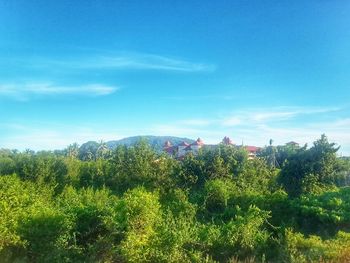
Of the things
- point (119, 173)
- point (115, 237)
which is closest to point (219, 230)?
→ point (115, 237)

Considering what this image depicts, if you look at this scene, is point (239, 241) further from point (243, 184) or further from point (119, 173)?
Result: point (119, 173)

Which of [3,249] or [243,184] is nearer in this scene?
[3,249]

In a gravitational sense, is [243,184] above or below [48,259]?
above

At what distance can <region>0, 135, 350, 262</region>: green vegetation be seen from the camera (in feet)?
34.1

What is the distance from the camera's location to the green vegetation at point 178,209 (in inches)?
409

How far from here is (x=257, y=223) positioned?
→ 1320 cm

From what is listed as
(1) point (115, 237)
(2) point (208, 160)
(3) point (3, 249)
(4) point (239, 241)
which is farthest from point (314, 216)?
(3) point (3, 249)

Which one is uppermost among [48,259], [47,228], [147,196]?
[147,196]

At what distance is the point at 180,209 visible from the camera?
51.5 ft

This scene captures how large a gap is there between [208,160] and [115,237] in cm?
1026

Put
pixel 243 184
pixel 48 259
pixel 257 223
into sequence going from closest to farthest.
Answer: pixel 48 259 < pixel 257 223 < pixel 243 184

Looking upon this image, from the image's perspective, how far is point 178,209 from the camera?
15727 millimetres

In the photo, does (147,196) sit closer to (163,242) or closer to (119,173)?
(163,242)

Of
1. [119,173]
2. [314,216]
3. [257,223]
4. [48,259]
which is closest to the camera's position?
[48,259]
